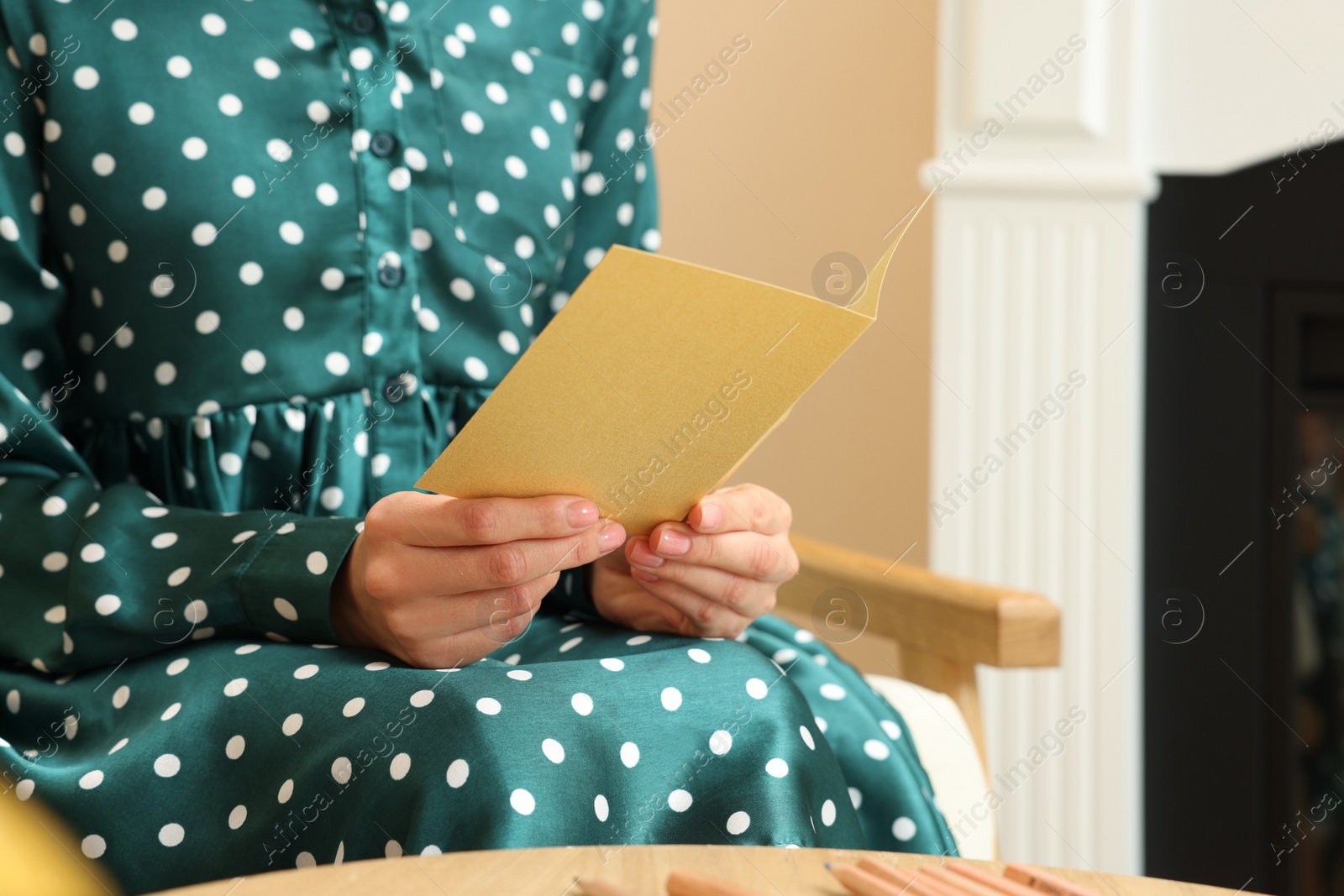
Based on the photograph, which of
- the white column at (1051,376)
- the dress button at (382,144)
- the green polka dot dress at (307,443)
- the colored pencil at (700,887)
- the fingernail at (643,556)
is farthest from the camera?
the white column at (1051,376)

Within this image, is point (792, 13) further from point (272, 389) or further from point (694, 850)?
point (694, 850)

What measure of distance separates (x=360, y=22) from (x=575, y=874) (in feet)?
1.77

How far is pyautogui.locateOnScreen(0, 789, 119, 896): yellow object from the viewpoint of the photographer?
0.45 meters

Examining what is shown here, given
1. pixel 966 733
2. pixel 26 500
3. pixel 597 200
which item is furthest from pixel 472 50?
pixel 966 733

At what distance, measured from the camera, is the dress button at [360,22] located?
683 millimetres

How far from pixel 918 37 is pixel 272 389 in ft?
3.36

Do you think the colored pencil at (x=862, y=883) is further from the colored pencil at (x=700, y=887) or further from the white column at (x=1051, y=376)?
the white column at (x=1051, y=376)

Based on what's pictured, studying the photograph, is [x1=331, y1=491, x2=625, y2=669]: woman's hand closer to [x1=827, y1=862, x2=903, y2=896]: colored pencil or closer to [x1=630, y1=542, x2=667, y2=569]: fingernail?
[x1=630, y1=542, x2=667, y2=569]: fingernail

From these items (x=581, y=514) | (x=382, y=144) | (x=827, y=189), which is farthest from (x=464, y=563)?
(x=827, y=189)

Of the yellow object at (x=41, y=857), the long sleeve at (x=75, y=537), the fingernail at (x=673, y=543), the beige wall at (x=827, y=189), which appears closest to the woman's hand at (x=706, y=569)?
the fingernail at (x=673, y=543)

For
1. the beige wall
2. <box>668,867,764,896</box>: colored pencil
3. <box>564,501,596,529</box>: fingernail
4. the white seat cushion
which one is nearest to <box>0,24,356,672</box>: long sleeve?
<box>564,501,596,529</box>: fingernail

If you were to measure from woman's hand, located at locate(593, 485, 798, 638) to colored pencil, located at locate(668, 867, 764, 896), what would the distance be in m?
0.24

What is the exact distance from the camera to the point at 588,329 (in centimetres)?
39

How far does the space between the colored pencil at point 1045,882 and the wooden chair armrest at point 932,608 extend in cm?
39
